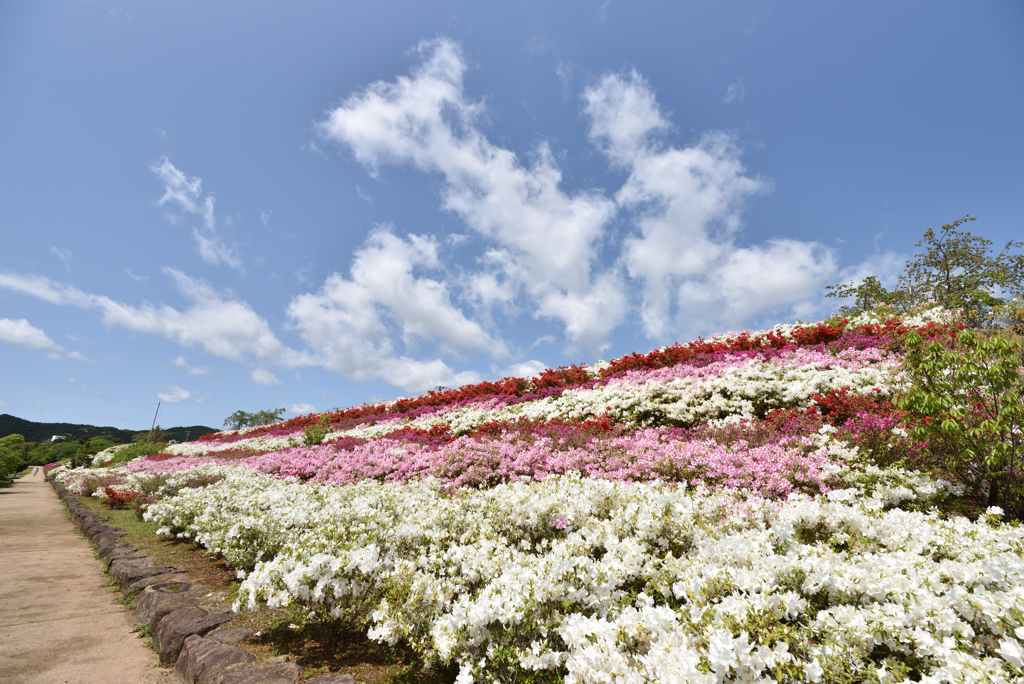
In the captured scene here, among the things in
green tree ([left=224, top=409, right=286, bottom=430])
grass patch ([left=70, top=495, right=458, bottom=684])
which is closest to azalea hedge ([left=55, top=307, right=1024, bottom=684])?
grass patch ([left=70, top=495, right=458, bottom=684])

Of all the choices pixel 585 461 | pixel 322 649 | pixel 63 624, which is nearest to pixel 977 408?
pixel 585 461

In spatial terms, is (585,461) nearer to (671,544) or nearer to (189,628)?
(671,544)

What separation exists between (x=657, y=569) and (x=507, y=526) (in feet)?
6.40

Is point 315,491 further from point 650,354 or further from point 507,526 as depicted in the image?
point 650,354

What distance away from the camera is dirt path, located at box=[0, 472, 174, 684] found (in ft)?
14.7

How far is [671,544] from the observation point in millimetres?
4219

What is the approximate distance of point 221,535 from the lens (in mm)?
6887

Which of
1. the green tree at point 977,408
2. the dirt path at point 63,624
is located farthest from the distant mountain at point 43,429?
the green tree at point 977,408

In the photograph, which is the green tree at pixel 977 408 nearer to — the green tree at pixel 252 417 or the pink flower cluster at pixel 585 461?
the pink flower cluster at pixel 585 461

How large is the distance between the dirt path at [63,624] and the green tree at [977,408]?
351 inches

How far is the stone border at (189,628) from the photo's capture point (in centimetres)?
389

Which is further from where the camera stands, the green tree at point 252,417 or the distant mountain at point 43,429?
the distant mountain at point 43,429

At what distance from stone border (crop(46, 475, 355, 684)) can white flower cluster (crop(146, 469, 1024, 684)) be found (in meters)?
0.55

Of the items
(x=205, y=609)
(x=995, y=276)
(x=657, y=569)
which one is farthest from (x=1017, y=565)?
(x=995, y=276)
